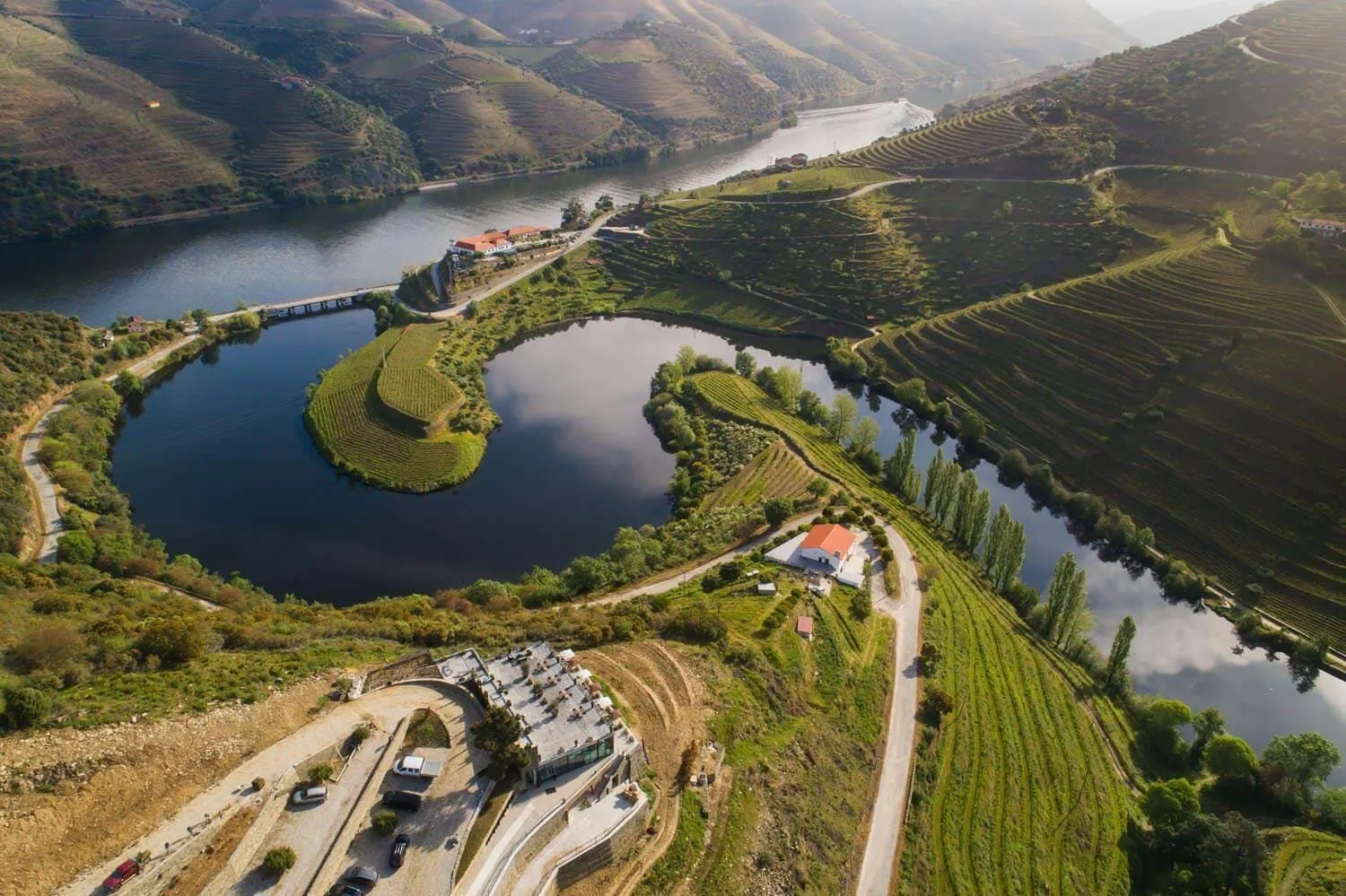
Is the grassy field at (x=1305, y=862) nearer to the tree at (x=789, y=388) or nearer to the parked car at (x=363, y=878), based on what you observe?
the parked car at (x=363, y=878)

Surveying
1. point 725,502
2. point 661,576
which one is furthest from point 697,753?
point 725,502

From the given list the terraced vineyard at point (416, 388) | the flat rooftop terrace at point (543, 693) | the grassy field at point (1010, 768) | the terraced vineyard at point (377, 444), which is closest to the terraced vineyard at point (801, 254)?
the terraced vineyard at point (416, 388)

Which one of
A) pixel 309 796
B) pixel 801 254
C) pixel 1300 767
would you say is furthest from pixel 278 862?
pixel 801 254

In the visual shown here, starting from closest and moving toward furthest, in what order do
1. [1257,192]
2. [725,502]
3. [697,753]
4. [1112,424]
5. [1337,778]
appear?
[697,753] → [1337,778] → [725,502] → [1112,424] → [1257,192]

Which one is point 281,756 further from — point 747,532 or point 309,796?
point 747,532

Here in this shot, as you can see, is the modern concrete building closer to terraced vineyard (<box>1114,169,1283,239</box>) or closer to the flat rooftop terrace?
the flat rooftop terrace

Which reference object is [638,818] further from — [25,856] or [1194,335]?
[1194,335]

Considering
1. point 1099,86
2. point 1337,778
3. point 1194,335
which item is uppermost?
point 1099,86
